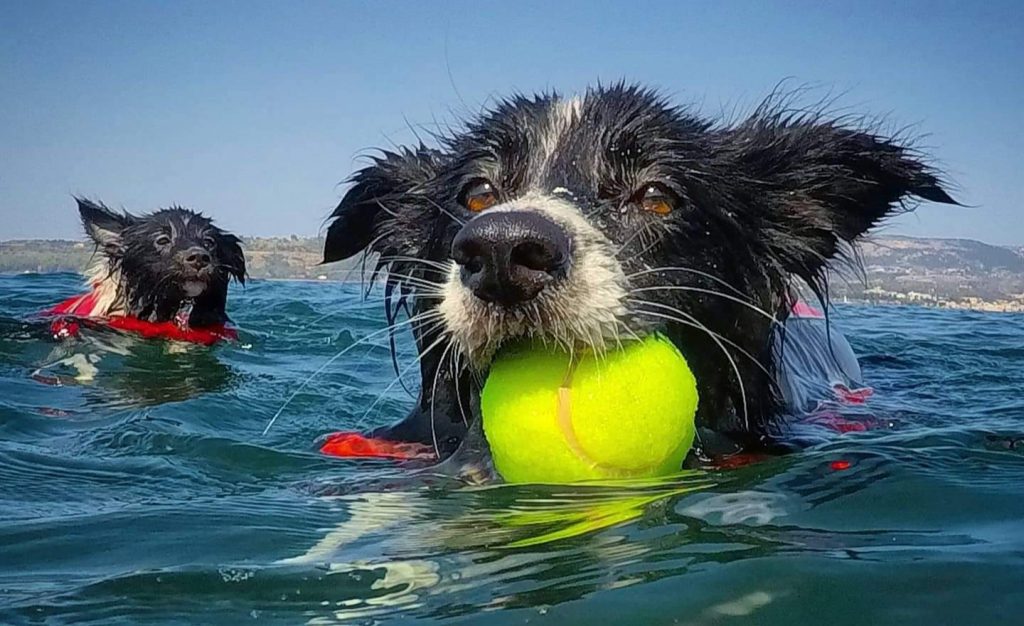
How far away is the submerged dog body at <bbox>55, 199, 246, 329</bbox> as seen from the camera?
12.2m

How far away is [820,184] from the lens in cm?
495

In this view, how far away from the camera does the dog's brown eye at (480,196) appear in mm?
4656

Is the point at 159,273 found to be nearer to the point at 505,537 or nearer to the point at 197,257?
the point at 197,257

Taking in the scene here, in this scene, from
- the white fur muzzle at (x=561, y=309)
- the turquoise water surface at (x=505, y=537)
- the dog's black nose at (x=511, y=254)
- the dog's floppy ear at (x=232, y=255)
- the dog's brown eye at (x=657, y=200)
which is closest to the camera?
the turquoise water surface at (x=505, y=537)

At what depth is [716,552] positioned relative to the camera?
2707 mm

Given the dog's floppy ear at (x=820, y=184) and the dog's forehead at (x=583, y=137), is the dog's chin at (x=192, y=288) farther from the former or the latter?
the dog's floppy ear at (x=820, y=184)

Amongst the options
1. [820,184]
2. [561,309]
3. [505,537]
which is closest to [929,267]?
[820,184]

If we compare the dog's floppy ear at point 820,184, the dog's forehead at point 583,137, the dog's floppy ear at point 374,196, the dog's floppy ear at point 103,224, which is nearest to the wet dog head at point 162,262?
the dog's floppy ear at point 103,224

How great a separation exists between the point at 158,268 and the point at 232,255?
109 centimetres

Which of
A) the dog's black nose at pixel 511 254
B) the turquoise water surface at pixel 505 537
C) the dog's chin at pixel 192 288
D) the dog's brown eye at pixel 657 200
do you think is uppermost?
the dog's brown eye at pixel 657 200

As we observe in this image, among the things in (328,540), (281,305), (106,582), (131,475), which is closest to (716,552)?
(328,540)

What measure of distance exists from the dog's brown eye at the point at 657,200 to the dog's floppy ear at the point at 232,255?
933 cm

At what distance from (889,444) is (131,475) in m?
3.33

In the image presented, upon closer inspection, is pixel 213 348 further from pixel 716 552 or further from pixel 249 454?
pixel 716 552
